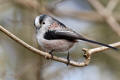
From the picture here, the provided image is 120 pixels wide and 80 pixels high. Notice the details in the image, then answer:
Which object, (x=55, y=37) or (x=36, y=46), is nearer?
(x=55, y=37)

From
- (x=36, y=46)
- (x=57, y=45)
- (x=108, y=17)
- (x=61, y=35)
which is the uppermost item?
(x=61, y=35)

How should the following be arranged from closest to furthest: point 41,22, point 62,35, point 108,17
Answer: point 62,35
point 41,22
point 108,17

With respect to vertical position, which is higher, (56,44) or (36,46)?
(56,44)

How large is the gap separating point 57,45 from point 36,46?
1209mm

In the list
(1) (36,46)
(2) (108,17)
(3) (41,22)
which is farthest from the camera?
(2) (108,17)

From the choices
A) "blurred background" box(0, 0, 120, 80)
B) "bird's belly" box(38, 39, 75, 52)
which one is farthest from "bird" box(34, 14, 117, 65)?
"blurred background" box(0, 0, 120, 80)

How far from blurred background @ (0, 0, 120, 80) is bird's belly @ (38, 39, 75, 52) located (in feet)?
2.55

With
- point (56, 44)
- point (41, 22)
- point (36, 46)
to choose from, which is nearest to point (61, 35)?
point (56, 44)

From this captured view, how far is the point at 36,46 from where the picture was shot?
5703mm

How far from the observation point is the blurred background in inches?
215

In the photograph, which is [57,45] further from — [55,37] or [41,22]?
[41,22]

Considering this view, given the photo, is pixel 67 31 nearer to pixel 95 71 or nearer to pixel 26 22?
pixel 26 22

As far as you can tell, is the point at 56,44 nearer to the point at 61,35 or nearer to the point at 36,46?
the point at 61,35

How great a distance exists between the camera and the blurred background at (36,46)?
5.46 meters
